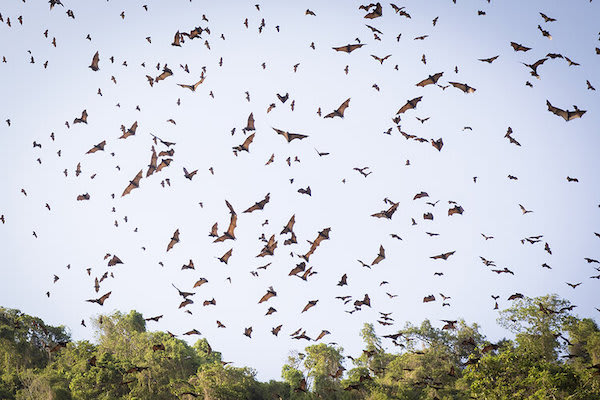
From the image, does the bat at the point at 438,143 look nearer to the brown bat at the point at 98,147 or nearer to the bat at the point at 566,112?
the bat at the point at 566,112

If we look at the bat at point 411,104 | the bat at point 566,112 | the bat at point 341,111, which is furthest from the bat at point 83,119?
the bat at point 566,112

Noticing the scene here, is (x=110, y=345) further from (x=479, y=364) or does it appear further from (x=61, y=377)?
(x=479, y=364)

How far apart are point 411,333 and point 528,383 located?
42.5 m

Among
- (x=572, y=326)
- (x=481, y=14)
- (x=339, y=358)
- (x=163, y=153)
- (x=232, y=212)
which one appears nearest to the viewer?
(x=232, y=212)

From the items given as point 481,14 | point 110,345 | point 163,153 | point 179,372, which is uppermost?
point 481,14

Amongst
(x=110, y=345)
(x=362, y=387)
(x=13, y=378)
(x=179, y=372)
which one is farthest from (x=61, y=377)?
(x=362, y=387)

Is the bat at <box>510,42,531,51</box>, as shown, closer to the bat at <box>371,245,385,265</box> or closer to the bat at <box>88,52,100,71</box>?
the bat at <box>371,245,385,265</box>

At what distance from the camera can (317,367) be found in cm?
5059

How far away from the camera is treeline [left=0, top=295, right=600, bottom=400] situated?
74.4 feet

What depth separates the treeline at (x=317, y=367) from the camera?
74.4 ft

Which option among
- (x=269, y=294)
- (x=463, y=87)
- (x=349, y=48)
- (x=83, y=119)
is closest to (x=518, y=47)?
(x=463, y=87)

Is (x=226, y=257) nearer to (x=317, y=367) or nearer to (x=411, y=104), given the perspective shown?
(x=411, y=104)

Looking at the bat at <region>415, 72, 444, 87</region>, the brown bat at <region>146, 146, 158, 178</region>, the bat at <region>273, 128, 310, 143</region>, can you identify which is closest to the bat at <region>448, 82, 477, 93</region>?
the bat at <region>415, 72, 444, 87</region>

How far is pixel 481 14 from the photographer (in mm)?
21516
